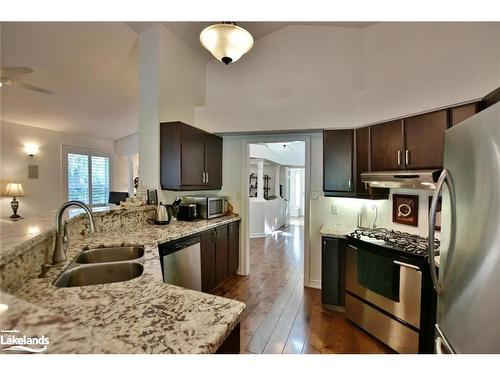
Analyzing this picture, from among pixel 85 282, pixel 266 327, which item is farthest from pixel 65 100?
pixel 266 327

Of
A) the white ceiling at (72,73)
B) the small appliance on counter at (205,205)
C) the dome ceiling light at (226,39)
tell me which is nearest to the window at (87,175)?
the white ceiling at (72,73)

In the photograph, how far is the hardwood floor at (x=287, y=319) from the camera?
6.49ft

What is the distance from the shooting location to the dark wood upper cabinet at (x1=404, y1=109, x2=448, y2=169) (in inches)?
75.9

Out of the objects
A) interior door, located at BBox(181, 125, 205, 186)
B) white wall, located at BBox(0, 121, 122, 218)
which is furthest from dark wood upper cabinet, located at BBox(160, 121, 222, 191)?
white wall, located at BBox(0, 121, 122, 218)

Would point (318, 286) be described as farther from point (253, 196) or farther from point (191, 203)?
point (253, 196)

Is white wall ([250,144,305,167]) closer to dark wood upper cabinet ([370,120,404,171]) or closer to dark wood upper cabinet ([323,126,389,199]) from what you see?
dark wood upper cabinet ([323,126,389,199])

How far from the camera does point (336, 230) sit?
2738 mm

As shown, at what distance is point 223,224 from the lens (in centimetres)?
312

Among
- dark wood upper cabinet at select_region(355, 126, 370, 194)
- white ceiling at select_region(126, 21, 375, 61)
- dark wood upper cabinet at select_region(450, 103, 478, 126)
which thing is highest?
white ceiling at select_region(126, 21, 375, 61)

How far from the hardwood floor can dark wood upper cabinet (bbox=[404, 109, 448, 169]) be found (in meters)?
1.62

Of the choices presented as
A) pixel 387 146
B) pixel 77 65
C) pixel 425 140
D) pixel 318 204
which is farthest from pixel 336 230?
pixel 77 65

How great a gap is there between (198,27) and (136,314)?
3217mm

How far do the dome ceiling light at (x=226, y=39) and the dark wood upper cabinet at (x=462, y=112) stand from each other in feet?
5.71

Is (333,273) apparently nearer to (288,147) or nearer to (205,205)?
(205,205)
